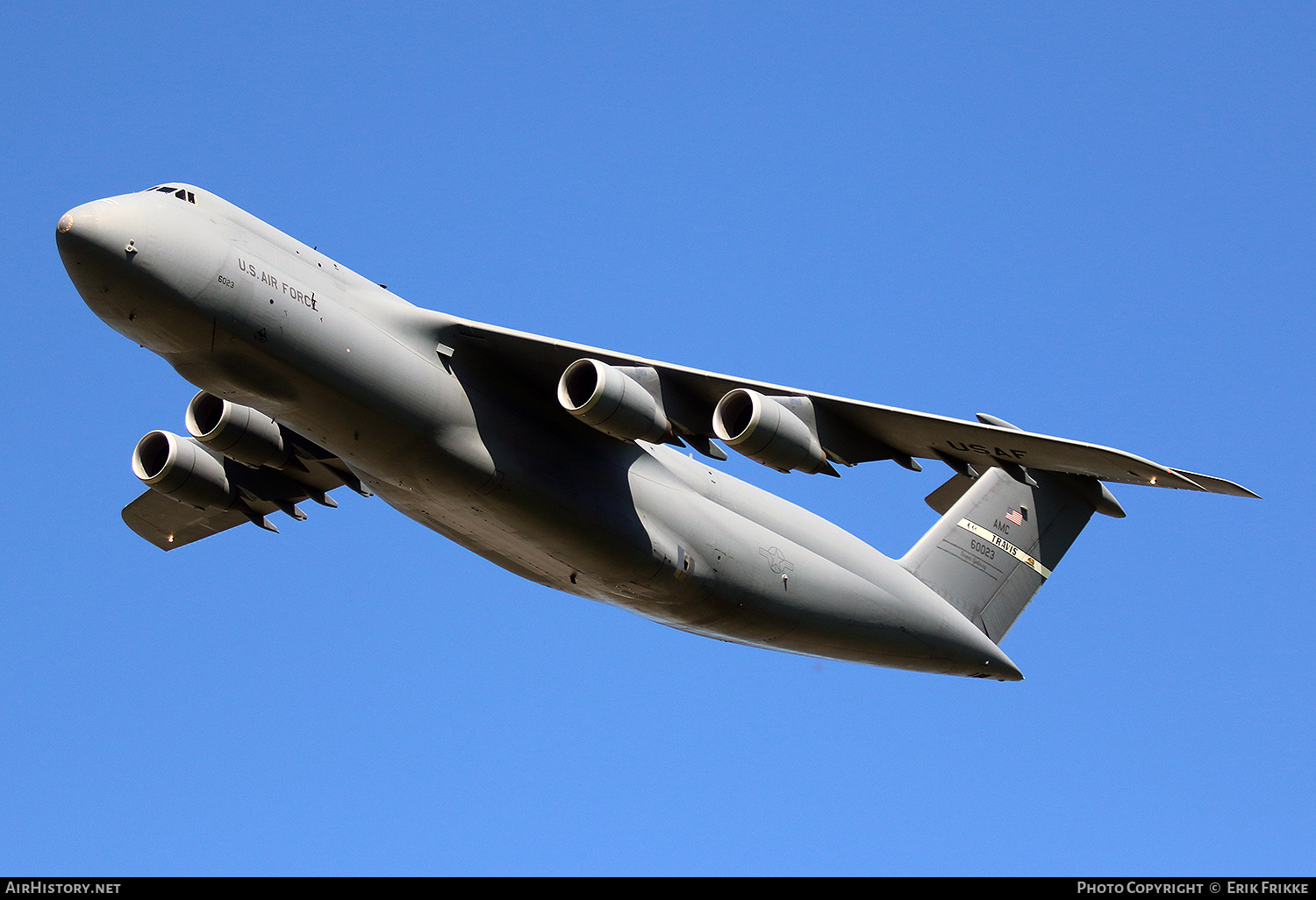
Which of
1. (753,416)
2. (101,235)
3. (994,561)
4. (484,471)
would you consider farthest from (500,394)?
(994,561)

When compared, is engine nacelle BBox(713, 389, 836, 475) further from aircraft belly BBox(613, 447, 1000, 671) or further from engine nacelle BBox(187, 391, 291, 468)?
engine nacelle BBox(187, 391, 291, 468)

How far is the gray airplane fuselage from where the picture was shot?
1031cm

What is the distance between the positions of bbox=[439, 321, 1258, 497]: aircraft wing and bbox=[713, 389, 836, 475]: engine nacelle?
0.35 m

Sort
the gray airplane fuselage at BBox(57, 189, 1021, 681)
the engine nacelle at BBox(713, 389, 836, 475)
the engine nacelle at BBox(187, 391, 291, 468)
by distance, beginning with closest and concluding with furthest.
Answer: the gray airplane fuselage at BBox(57, 189, 1021, 681)
the engine nacelle at BBox(713, 389, 836, 475)
the engine nacelle at BBox(187, 391, 291, 468)

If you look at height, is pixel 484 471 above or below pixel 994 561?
below

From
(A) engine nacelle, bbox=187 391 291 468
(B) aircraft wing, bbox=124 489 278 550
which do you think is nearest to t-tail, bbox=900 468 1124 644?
(A) engine nacelle, bbox=187 391 291 468

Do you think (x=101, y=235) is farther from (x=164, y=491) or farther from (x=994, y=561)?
(x=994, y=561)

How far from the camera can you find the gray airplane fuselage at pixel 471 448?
10312 millimetres

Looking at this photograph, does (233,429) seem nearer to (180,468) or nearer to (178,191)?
(180,468)

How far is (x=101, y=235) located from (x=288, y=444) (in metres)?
3.54

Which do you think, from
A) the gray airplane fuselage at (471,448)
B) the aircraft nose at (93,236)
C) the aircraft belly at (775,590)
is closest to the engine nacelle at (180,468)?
the gray airplane fuselage at (471,448)

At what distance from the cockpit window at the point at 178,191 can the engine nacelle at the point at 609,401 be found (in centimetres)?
307

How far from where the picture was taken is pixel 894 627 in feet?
45.7

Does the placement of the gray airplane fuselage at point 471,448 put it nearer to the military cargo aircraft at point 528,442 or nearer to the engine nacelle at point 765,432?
the military cargo aircraft at point 528,442
